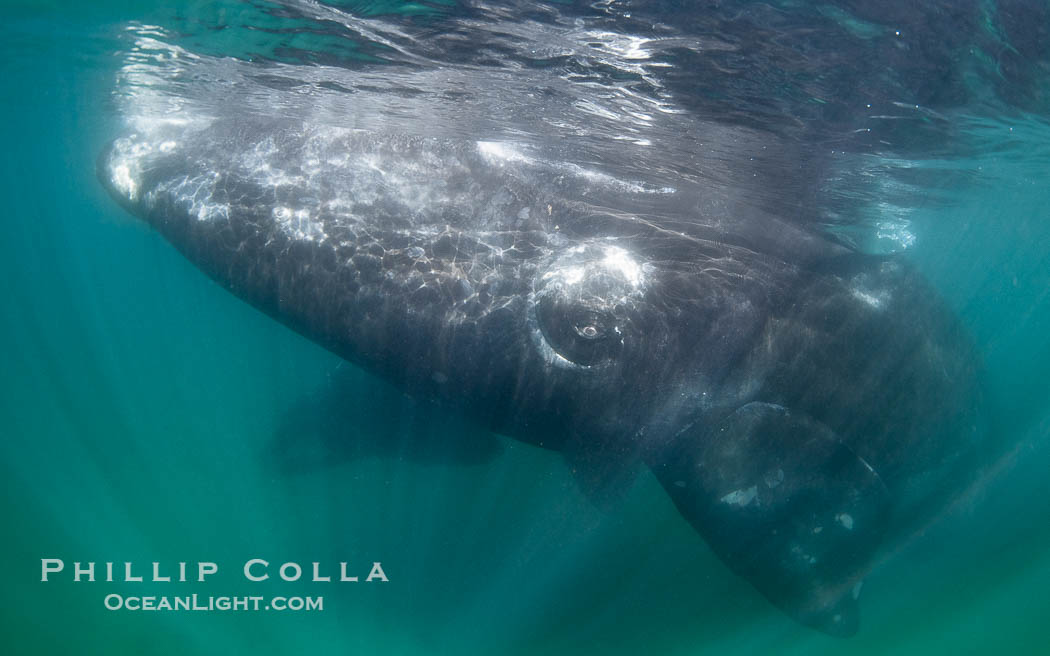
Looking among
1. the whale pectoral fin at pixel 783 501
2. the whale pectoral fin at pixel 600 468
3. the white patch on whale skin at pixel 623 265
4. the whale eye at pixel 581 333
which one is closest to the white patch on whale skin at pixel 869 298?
the whale pectoral fin at pixel 783 501

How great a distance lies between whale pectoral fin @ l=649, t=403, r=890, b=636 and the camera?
7297 millimetres

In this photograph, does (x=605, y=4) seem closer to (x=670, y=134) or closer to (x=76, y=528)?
(x=670, y=134)

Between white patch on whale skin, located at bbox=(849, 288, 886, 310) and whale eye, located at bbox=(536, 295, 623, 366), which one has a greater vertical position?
white patch on whale skin, located at bbox=(849, 288, 886, 310)

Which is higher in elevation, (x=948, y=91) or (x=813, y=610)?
(x=948, y=91)

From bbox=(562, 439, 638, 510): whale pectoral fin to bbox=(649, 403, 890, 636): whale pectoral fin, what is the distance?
0.48m

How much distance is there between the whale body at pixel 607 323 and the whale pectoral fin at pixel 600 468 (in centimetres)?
4

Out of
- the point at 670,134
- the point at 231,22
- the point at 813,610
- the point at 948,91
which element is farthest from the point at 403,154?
the point at 813,610

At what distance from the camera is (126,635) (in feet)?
49.9

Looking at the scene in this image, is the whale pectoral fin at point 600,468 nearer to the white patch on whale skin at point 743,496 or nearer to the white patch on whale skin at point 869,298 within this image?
the white patch on whale skin at point 743,496

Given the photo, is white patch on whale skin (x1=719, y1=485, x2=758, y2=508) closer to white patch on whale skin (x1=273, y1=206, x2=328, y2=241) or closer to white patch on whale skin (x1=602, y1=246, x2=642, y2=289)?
white patch on whale skin (x1=602, y1=246, x2=642, y2=289)

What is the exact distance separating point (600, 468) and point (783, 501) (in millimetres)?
2462

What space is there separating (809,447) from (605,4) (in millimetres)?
6239

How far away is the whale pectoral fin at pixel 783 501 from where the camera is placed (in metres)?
7.30

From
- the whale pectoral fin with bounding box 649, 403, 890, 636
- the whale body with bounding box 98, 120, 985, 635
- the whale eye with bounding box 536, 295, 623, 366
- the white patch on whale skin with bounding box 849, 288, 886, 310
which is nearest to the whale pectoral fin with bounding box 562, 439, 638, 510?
the whale body with bounding box 98, 120, 985, 635
